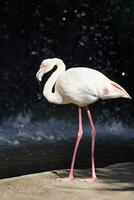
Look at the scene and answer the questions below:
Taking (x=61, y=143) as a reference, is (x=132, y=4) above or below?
above

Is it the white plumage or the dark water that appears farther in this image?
the dark water

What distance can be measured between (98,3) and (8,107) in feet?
9.01

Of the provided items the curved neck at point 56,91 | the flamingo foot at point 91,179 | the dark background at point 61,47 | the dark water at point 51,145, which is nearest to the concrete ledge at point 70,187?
the flamingo foot at point 91,179

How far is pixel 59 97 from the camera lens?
6.25 metres

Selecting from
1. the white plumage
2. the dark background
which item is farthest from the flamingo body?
the dark background

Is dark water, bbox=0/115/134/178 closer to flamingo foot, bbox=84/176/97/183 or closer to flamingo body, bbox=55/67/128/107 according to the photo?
flamingo foot, bbox=84/176/97/183

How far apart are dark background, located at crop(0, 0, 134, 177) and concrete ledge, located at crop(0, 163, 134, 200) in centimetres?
598

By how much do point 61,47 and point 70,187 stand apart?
7060mm

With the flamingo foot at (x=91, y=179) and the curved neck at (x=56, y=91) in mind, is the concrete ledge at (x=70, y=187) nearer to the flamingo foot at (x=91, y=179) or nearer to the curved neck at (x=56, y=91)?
the flamingo foot at (x=91, y=179)

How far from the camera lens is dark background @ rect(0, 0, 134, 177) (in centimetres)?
1233

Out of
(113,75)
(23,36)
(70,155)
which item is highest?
(23,36)

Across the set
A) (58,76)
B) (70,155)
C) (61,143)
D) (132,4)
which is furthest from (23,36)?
(58,76)

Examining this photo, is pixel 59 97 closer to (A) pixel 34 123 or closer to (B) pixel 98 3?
(A) pixel 34 123

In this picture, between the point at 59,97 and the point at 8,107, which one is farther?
the point at 8,107
